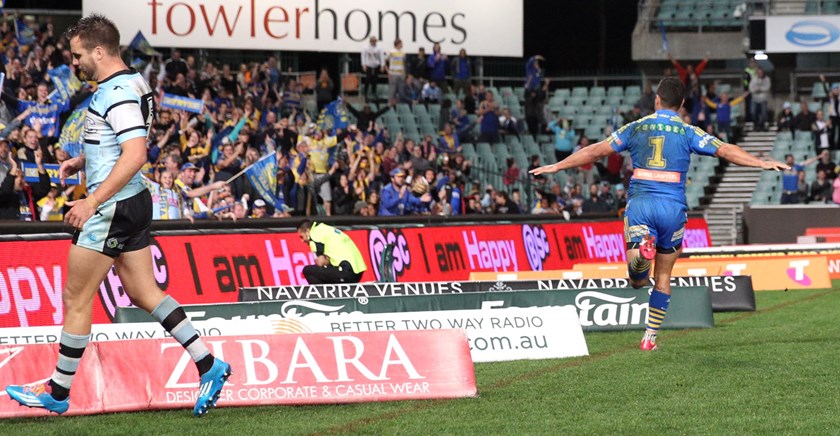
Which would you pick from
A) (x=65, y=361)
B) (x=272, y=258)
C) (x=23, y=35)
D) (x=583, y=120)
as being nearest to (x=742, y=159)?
(x=65, y=361)

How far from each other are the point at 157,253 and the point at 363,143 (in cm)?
926

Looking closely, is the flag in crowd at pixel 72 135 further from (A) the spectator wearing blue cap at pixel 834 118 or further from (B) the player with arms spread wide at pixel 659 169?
(A) the spectator wearing blue cap at pixel 834 118

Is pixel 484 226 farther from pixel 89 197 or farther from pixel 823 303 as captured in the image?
pixel 89 197

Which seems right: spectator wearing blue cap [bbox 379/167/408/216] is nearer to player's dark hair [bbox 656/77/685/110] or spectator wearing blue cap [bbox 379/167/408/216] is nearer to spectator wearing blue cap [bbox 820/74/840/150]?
player's dark hair [bbox 656/77/685/110]

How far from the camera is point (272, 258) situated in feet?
61.9

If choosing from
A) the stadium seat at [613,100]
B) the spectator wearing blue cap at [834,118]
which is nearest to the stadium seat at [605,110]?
the stadium seat at [613,100]

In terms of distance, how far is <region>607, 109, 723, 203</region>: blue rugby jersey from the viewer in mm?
10727

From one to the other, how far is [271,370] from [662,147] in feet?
13.5

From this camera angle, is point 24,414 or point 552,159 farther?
point 552,159

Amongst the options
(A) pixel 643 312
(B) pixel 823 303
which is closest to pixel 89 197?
(A) pixel 643 312

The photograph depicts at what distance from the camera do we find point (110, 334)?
1016cm

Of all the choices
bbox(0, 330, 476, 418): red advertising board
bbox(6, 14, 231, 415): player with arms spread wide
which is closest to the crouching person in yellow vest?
bbox(0, 330, 476, 418): red advertising board

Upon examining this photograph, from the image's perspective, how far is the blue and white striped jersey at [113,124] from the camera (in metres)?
7.34

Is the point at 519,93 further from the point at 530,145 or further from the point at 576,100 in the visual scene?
the point at 530,145
